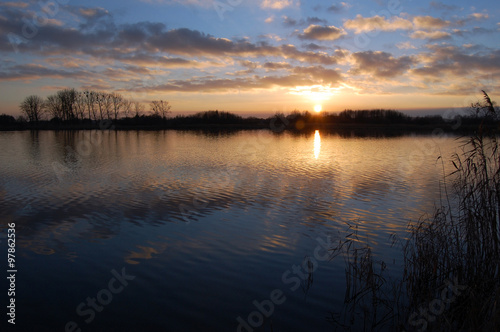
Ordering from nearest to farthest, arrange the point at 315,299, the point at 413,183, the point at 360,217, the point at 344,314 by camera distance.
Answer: the point at 344,314
the point at 315,299
the point at 360,217
the point at 413,183

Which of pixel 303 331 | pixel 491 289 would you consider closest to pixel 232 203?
Answer: pixel 303 331

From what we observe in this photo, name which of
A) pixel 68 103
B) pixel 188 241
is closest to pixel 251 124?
pixel 68 103

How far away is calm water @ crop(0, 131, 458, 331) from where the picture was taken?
5406 millimetres

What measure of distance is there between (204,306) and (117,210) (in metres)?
6.43

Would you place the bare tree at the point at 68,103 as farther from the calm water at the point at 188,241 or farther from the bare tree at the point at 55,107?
the calm water at the point at 188,241

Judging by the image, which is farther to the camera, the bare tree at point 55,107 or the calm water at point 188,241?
the bare tree at point 55,107

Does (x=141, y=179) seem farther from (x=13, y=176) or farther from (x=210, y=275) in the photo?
(x=210, y=275)

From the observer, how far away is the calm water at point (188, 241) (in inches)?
213

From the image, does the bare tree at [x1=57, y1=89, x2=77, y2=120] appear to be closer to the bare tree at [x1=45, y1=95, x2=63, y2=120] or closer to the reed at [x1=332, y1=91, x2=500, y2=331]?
the bare tree at [x1=45, y1=95, x2=63, y2=120]

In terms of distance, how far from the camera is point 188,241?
832 cm

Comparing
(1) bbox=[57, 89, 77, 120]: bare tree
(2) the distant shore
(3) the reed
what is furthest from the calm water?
(1) bbox=[57, 89, 77, 120]: bare tree

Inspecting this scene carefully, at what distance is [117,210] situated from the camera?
10.9 meters

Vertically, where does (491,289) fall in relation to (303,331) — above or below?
above

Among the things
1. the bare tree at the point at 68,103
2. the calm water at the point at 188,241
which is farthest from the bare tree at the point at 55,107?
the calm water at the point at 188,241
